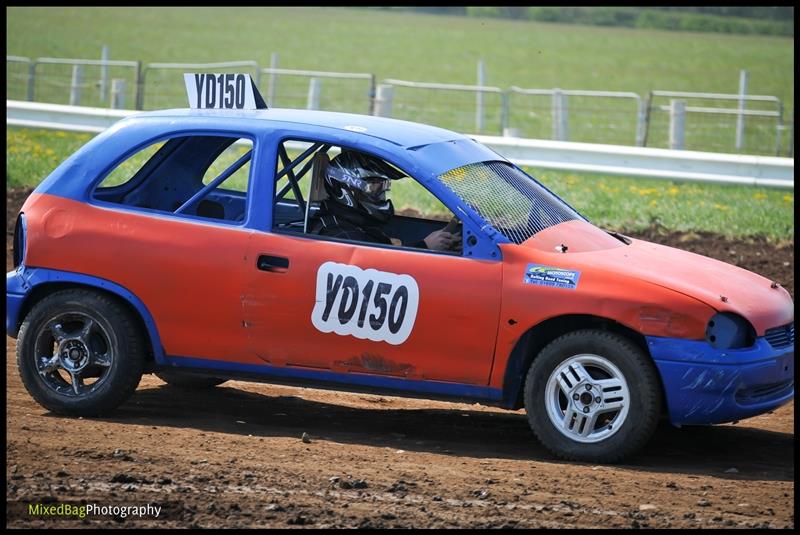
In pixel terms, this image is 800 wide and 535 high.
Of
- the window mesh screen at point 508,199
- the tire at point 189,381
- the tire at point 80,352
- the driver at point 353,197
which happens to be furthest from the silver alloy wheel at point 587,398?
the tire at point 189,381

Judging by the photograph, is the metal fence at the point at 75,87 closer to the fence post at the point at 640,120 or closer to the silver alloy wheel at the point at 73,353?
the fence post at the point at 640,120

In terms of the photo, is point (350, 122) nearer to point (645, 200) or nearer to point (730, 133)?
point (645, 200)

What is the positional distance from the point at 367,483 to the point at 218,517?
855mm

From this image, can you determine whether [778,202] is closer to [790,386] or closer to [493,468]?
[790,386]

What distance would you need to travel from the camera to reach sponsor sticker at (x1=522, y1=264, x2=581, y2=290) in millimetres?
6867

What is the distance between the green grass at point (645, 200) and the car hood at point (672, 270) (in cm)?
643

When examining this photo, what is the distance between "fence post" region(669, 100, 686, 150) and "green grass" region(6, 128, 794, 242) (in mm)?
3441

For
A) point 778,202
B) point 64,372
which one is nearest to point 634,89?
point 778,202

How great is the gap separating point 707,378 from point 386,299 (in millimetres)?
1692

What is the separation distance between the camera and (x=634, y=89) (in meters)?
37.1

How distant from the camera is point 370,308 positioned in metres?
7.07

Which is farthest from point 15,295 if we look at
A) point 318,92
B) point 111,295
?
point 318,92

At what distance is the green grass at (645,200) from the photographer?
14156mm

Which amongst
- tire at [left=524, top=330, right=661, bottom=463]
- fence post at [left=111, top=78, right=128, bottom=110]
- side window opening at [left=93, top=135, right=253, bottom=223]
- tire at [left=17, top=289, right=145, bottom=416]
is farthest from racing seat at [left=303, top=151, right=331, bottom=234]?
fence post at [left=111, top=78, right=128, bottom=110]
